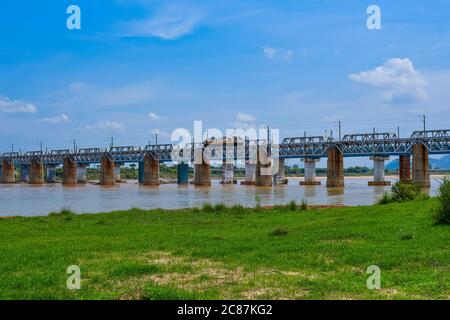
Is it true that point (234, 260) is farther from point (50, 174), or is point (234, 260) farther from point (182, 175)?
point (50, 174)

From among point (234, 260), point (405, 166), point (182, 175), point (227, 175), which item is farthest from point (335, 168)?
point (234, 260)

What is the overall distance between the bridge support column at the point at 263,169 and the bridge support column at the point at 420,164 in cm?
3367

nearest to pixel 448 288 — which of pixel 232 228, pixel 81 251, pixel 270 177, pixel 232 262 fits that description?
pixel 232 262

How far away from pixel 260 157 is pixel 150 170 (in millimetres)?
32407

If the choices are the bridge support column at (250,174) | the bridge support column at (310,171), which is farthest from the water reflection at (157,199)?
the bridge support column at (250,174)

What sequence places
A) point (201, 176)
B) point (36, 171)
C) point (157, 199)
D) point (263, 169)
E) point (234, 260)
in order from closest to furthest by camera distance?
1. point (234, 260)
2. point (157, 199)
3. point (263, 169)
4. point (201, 176)
5. point (36, 171)

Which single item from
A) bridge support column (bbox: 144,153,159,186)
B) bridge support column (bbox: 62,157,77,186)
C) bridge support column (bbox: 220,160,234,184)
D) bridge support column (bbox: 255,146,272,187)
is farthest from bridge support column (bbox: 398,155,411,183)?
bridge support column (bbox: 62,157,77,186)

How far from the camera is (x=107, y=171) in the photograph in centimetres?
13775

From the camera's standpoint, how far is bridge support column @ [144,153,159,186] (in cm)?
12888

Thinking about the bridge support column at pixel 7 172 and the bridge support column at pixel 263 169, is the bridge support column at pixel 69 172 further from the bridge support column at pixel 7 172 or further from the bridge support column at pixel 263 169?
the bridge support column at pixel 263 169

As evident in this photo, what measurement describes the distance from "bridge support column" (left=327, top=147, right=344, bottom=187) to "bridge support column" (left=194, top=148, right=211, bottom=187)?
3029 cm

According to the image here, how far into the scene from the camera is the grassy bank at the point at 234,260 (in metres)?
9.26

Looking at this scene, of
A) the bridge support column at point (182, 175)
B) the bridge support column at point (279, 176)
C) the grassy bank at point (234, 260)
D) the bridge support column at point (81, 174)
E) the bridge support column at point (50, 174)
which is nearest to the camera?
the grassy bank at point (234, 260)
